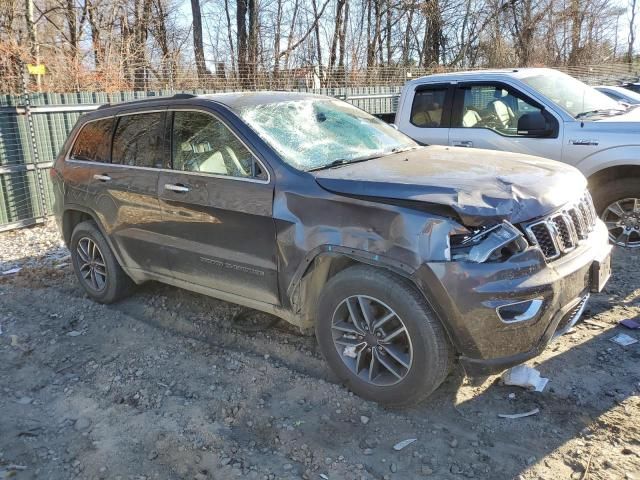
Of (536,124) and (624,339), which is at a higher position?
(536,124)

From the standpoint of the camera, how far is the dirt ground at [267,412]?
2.82 m

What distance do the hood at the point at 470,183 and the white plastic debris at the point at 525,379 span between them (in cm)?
107

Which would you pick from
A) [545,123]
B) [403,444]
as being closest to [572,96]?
[545,123]

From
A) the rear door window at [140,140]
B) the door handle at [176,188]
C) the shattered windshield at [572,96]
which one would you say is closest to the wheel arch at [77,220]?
the rear door window at [140,140]

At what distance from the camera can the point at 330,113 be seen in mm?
4316

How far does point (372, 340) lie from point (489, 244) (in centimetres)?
90

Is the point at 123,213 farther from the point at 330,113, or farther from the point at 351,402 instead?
the point at 351,402

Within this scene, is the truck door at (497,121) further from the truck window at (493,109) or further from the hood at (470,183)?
the hood at (470,183)

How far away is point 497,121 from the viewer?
620cm

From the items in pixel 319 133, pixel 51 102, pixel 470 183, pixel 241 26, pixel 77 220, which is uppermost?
pixel 241 26

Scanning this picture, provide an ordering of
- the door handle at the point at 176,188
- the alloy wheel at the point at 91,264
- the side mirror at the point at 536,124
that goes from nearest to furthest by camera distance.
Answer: the door handle at the point at 176,188, the alloy wheel at the point at 91,264, the side mirror at the point at 536,124

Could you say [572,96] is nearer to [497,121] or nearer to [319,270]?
[497,121]

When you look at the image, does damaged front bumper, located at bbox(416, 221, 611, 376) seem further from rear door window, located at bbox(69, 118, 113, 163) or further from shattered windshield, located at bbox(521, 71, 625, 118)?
shattered windshield, located at bbox(521, 71, 625, 118)

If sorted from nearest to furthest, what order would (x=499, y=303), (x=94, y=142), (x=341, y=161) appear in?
1. (x=499, y=303)
2. (x=341, y=161)
3. (x=94, y=142)
